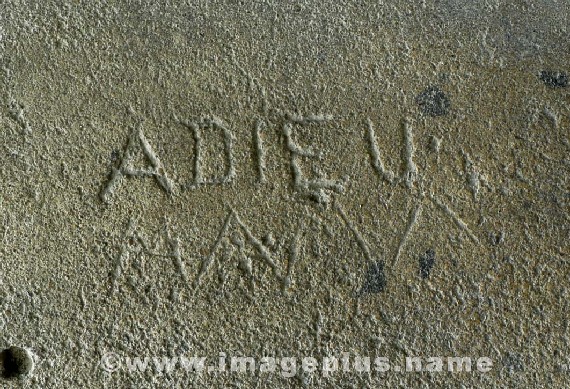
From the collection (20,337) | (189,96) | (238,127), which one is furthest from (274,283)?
(20,337)

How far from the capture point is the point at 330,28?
1627 mm

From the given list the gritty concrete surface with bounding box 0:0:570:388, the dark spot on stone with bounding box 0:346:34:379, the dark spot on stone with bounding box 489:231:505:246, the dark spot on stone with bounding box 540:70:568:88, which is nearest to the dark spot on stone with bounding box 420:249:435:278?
the gritty concrete surface with bounding box 0:0:570:388

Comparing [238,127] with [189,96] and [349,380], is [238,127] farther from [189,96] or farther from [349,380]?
[349,380]

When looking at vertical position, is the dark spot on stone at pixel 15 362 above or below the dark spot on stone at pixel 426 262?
below

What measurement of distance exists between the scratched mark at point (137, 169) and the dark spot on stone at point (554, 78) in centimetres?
108

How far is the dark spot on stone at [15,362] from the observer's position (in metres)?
1.46

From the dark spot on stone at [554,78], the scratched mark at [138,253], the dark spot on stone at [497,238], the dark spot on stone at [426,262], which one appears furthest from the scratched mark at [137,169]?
the dark spot on stone at [554,78]

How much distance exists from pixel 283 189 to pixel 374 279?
1.12ft

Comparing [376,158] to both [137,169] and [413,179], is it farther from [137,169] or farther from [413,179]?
[137,169]

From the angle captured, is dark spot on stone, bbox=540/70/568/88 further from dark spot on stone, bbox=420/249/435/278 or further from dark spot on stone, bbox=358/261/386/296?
dark spot on stone, bbox=358/261/386/296

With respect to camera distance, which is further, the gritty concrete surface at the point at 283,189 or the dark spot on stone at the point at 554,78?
the dark spot on stone at the point at 554,78

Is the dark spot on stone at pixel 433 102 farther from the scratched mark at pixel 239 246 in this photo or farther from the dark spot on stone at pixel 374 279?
the scratched mark at pixel 239 246

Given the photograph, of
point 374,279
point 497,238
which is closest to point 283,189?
point 374,279

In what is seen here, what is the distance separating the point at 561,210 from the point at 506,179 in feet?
0.54
